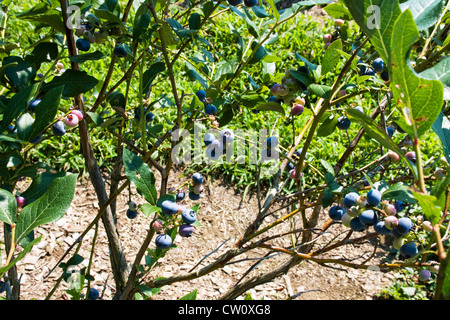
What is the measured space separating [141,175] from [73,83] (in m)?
0.23

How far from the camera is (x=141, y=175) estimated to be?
0.81 m

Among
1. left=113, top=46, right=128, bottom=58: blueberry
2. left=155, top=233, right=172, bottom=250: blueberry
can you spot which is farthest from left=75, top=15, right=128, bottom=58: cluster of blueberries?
left=155, top=233, right=172, bottom=250: blueberry

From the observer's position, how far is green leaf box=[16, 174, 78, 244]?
620 mm

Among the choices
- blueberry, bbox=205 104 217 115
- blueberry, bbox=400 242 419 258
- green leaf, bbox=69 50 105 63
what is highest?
green leaf, bbox=69 50 105 63

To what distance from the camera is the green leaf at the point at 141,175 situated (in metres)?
0.79

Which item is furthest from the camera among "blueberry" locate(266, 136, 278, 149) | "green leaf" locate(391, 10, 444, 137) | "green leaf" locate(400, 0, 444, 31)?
"blueberry" locate(266, 136, 278, 149)

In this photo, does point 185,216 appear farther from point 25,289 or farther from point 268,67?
point 25,289

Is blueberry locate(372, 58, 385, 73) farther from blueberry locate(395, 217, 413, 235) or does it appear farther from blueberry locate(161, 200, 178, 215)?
blueberry locate(161, 200, 178, 215)

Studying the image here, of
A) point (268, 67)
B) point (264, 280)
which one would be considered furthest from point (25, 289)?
point (268, 67)

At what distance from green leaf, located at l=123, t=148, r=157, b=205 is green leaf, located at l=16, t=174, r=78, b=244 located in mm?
154

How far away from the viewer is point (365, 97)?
2.84 metres

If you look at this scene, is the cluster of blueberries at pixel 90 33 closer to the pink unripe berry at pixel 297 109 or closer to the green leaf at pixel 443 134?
the pink unripe berry at pixel 297 109

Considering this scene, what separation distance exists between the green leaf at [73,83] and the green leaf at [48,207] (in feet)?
0.81

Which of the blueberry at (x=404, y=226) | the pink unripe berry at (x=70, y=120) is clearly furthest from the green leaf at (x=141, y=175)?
the blueberry at (x=404, y=226)
